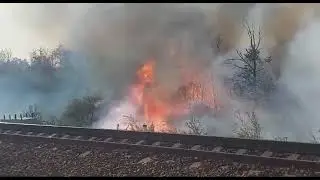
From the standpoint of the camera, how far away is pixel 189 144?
25.5ft

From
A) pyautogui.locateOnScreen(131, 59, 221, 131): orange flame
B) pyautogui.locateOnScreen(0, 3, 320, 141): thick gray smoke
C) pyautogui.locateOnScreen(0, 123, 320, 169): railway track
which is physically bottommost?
pyautogui.locateOnScreen(0, 123, 320, 169): railway track

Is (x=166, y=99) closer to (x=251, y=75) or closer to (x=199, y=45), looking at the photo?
(x=199, y=45)

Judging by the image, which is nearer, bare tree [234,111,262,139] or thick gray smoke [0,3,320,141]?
bare tree [234,111,262,139]

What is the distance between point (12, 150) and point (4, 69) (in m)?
14.7

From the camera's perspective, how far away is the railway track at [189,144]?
6406mm

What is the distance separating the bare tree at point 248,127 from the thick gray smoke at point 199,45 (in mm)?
429

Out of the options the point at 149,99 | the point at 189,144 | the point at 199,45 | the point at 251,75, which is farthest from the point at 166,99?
the point at 189,144

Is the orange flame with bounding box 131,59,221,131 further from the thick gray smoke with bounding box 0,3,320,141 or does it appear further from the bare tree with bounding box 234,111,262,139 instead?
Result: the bare tree with bounding box 234,111,262,139

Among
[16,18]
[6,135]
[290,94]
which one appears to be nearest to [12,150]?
[6,135]

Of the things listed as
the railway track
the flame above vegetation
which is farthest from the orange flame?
the railway track

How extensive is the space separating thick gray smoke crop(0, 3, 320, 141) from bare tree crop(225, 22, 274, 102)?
0.34m

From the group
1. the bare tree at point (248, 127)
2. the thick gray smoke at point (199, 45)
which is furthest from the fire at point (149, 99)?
the bare tree at point (248, 127)

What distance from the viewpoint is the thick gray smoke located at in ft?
47.2

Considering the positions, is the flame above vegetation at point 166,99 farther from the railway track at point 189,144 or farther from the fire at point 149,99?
the railway track at point 189,144
